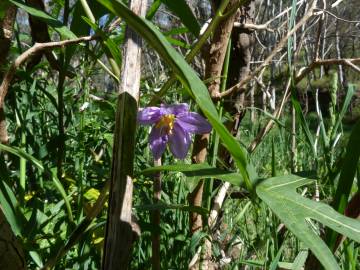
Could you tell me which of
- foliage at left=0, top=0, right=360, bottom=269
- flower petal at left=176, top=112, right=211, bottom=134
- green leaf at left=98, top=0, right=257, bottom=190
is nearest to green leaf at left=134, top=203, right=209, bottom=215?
foliage at left=0, top=0, right=360, bottom=269

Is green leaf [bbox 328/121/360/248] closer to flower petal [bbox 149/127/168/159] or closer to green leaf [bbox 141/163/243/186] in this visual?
green leaf [bbox 141/163/243/186]

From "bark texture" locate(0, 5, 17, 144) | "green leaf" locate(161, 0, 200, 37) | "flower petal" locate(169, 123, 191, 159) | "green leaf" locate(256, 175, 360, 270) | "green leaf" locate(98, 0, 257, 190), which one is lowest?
"green leaf" locate(256, 175, 360, 270)

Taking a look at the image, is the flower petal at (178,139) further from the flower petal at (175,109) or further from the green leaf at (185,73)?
the green leaf at (185,73)

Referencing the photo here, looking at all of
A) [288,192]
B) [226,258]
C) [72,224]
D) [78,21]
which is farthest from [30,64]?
[288,192]

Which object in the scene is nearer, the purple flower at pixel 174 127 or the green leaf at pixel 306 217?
the green leaf at pixel 306 217

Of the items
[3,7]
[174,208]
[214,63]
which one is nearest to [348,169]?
[174,208]

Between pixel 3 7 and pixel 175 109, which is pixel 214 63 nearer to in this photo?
pixel 175 109

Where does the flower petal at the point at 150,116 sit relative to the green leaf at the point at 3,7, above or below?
below

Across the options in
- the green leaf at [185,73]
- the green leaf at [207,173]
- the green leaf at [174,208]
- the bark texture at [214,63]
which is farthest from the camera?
the bark texture at [214,63]

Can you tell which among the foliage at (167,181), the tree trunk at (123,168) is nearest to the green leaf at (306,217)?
the foliage at (167,181)
